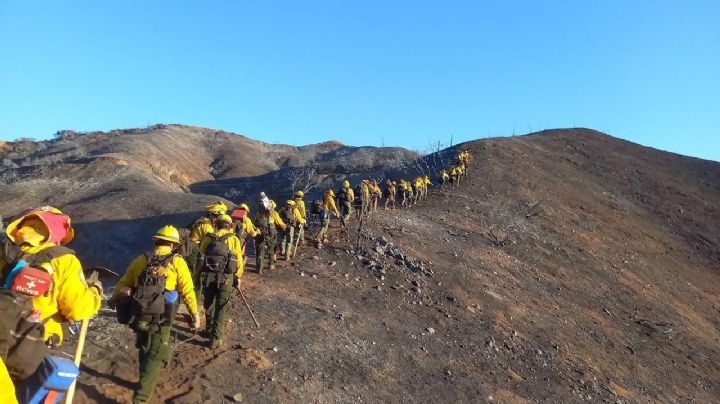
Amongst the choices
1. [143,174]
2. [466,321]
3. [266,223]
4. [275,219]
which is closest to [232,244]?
[266,223]

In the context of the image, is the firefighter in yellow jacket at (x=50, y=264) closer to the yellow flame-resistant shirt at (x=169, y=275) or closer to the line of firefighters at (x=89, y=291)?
the line of firefighters at (x=89, y=291)

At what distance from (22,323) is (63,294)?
23.1 inches

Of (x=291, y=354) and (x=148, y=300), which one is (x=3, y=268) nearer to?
(x=148, y=300)

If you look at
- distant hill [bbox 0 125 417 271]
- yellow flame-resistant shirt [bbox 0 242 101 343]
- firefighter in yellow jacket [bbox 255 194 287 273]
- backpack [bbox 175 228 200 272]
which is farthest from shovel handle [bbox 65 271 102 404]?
distant hill [bbox 0 125 417 271]

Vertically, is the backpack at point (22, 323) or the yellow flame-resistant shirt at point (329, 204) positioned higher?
the yellow flame-resistant shirt at point (329, 204)

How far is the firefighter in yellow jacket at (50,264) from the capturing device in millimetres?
3443

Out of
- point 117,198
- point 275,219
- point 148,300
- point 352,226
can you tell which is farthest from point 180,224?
point 148,300

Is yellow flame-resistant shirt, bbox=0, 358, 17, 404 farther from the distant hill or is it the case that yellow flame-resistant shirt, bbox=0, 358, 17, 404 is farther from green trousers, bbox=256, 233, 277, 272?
the distant hill

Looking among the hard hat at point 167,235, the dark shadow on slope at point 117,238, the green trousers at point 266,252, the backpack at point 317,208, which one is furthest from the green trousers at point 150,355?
the dark shadow on slope at point 117,238

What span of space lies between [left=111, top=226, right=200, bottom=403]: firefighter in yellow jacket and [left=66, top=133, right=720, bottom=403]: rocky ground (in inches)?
23.6

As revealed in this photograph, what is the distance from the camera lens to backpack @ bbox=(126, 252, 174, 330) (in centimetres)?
513

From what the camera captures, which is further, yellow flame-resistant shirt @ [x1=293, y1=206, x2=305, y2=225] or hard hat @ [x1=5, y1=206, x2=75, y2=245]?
yellow flame-resistant shirt @ [x1=293, y1=206, x2=305, y2=225]

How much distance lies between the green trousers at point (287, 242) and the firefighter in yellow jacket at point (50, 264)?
30.4 feet

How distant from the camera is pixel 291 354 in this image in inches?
305
